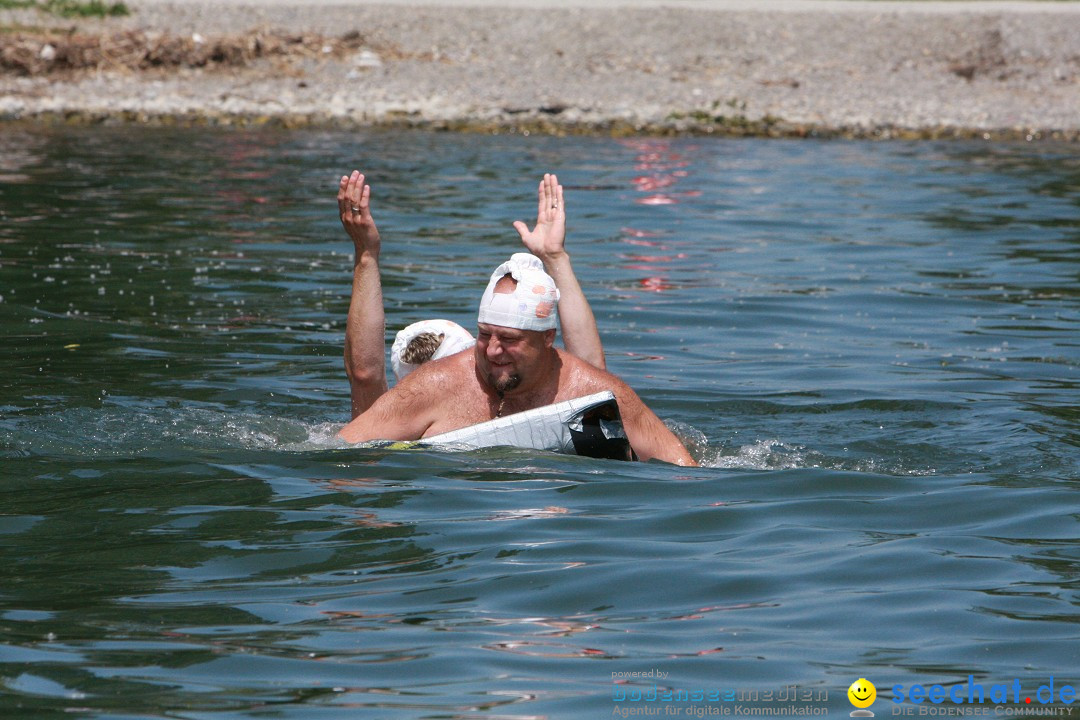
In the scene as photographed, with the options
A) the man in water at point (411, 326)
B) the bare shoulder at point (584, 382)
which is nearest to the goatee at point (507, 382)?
the bare shoulder at point (584, 382)

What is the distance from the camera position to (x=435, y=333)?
326 inches

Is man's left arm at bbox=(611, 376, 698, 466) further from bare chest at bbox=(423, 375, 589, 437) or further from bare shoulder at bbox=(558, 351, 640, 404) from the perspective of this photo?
bare chest at bbox=(423, 375, 589, 437)

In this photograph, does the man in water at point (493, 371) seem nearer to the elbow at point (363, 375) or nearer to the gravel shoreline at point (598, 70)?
the elbow at point (363, 375)

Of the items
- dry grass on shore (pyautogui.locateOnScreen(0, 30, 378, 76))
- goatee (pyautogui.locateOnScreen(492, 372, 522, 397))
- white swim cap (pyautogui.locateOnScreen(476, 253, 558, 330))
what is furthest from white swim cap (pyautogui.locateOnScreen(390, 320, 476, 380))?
dry grass on shore (pyautogui.locateOnScreen(0, 30, 378, 76))

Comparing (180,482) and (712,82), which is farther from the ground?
(712,82)

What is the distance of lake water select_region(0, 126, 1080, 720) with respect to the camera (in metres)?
4.62

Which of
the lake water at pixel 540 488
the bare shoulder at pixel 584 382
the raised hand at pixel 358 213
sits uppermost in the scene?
the raised hand at pixel 358 213

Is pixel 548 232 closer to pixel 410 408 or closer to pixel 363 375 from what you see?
pixel 363 375

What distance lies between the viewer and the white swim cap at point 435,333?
8227 mm

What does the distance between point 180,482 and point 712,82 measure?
2407 cm

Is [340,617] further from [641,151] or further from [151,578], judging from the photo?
[641,151]

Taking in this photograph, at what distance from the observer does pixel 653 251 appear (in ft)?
50.7

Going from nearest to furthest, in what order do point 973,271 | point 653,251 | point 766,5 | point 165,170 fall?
point 973,271 → point 653,251 → point 165,170 → point 766,5

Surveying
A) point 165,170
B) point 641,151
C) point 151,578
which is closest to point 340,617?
point 151,578
